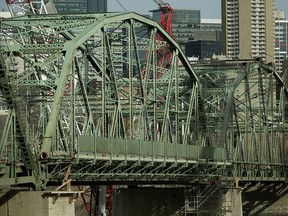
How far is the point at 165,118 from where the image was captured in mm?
96688

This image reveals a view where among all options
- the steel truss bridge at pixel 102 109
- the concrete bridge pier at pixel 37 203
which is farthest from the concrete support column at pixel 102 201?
the concrete bridge pier at pixel 37 203

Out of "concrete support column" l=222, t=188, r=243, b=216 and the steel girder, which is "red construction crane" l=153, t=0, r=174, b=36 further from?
"concrete support column" l=222, t=188, r=243, b=216

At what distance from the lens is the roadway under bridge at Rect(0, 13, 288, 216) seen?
74000 millimetres

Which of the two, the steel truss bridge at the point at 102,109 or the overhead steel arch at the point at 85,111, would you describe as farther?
the steel truss bridge at the point at 102,109

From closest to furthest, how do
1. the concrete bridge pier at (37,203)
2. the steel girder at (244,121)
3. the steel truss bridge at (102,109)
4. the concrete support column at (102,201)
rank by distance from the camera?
the concrete bridge pier at (37,203), the steel truss bridge at (102,109), the steel girder at (244,121), the concrete support column at (102,201)

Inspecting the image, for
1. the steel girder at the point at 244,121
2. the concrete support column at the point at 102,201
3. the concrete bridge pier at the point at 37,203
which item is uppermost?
the steel girder at the point at 244,121

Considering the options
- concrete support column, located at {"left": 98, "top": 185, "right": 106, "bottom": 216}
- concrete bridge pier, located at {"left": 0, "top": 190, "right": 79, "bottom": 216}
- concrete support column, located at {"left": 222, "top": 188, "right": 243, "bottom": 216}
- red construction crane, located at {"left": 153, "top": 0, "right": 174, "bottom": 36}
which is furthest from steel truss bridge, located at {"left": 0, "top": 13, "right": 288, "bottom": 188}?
red construction crane, located at {"left": 153, "top": 0, "right": 174, "bottom": 36}

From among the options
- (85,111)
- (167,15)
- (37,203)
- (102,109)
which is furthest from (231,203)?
(167,15)

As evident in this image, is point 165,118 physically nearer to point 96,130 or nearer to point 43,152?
point 96,130

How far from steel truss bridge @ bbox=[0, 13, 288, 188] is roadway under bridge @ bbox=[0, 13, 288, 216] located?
82 millimetres

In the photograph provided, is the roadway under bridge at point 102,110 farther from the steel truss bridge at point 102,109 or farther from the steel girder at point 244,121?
the steel girder at point 244,121

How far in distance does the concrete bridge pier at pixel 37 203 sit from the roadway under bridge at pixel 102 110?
964 millimetres

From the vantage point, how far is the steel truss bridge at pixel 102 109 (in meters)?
74.0

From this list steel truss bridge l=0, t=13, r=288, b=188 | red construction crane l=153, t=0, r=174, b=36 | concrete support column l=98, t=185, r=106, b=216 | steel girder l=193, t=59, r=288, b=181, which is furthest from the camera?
red construction crane l=153, t=0, r=174, b=36
